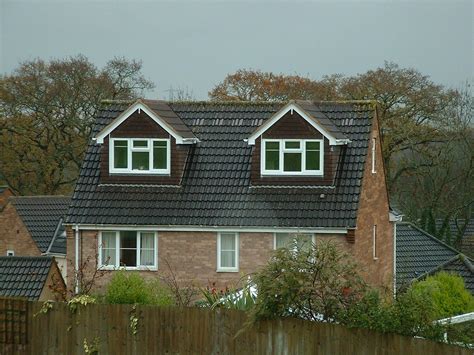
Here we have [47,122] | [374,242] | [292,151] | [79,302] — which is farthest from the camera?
[47,122]

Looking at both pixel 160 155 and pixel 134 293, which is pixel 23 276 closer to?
pixel 134 293

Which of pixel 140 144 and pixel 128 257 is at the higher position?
pixel 140 144

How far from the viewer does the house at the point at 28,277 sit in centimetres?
2794

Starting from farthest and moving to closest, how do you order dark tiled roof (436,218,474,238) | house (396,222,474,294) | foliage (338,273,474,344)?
dark tiled roof (436,218,474,238)
house (396,222,474,294)
foliage (338,273,474,344)

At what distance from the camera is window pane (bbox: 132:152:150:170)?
1350 inches

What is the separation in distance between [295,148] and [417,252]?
22.9 ft

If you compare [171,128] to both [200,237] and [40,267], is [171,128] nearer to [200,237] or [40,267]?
[200,237]

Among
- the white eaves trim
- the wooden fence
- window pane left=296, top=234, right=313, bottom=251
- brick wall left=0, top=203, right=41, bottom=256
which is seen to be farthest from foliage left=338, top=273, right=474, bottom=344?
brick wall left=0, top=203, right=41, bottom=256

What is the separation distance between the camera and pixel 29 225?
154ft

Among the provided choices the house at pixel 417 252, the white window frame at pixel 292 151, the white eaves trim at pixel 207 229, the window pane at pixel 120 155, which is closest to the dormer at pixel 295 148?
the white window frame at pixel 292 151

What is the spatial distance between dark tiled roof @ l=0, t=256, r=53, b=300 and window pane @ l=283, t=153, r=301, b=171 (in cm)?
778

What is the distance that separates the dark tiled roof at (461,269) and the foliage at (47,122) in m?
31.4

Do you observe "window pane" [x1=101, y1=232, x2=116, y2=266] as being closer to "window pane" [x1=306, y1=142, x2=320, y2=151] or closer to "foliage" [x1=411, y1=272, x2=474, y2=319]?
"window pane" [x1=306, y1=142, x2=320, y2=151]

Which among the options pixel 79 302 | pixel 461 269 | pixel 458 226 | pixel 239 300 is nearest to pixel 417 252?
pixel 461 269
